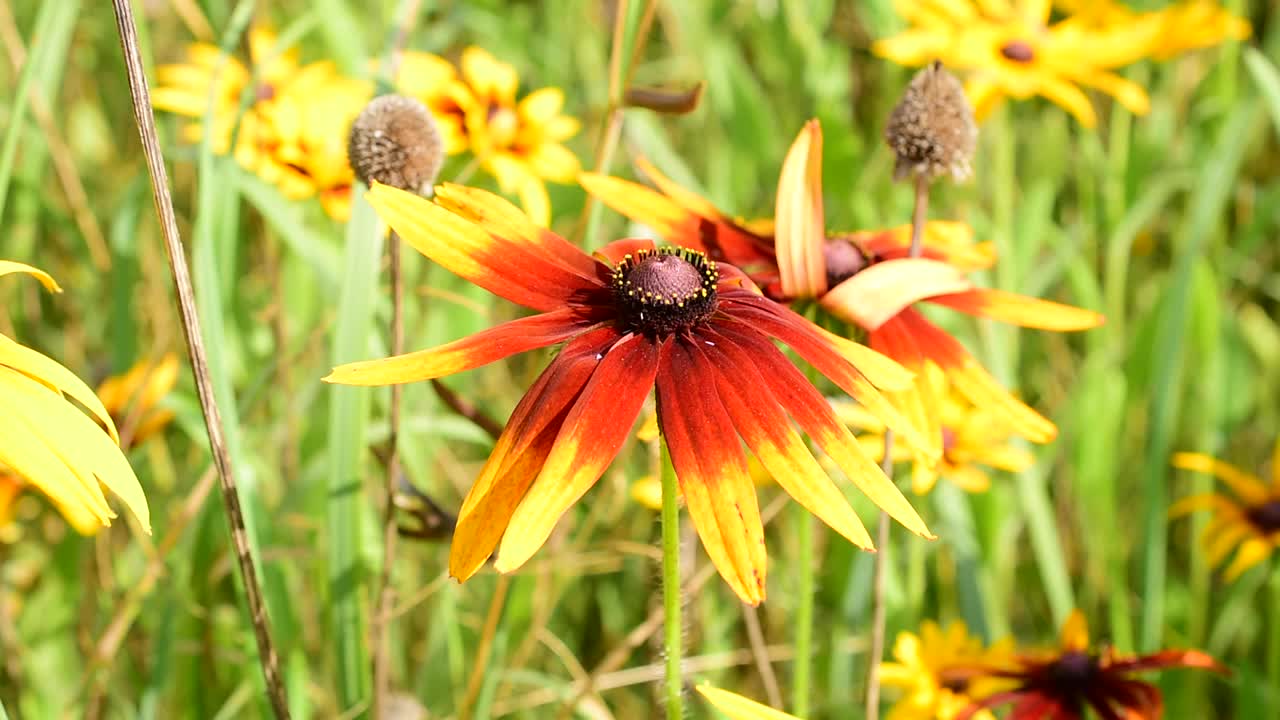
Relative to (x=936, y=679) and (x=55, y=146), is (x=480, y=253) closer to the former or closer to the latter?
(x=936, y=679)

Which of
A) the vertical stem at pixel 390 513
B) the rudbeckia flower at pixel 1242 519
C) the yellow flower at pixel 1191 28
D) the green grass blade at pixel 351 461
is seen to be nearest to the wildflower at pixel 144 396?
the green grass blade at pixel 351 461

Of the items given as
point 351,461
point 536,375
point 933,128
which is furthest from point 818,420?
point 536,375

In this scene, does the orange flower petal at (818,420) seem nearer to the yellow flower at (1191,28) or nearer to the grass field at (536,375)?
the grass field at (536,375)

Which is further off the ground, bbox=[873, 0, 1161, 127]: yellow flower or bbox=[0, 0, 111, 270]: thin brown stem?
bbox=[873, 0, 1161, 127]: yellow flower

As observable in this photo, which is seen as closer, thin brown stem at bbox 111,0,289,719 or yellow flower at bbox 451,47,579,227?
thin brown stem at bbox 111,0,289,719

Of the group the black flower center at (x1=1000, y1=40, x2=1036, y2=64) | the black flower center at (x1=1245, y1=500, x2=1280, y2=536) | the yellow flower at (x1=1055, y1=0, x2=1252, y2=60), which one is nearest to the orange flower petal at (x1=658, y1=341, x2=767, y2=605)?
the black flower center at (x1=1245, y1=500, x2=1280, y2=536)

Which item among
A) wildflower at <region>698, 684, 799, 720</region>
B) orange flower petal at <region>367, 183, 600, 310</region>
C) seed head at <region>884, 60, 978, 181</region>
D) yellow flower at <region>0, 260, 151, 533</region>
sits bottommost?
wildflower at <region>698, 684, 799, 720</region>

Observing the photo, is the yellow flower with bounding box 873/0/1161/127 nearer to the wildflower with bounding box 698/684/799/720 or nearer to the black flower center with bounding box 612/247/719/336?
the black flower center with bounding box 612/247/719/336
